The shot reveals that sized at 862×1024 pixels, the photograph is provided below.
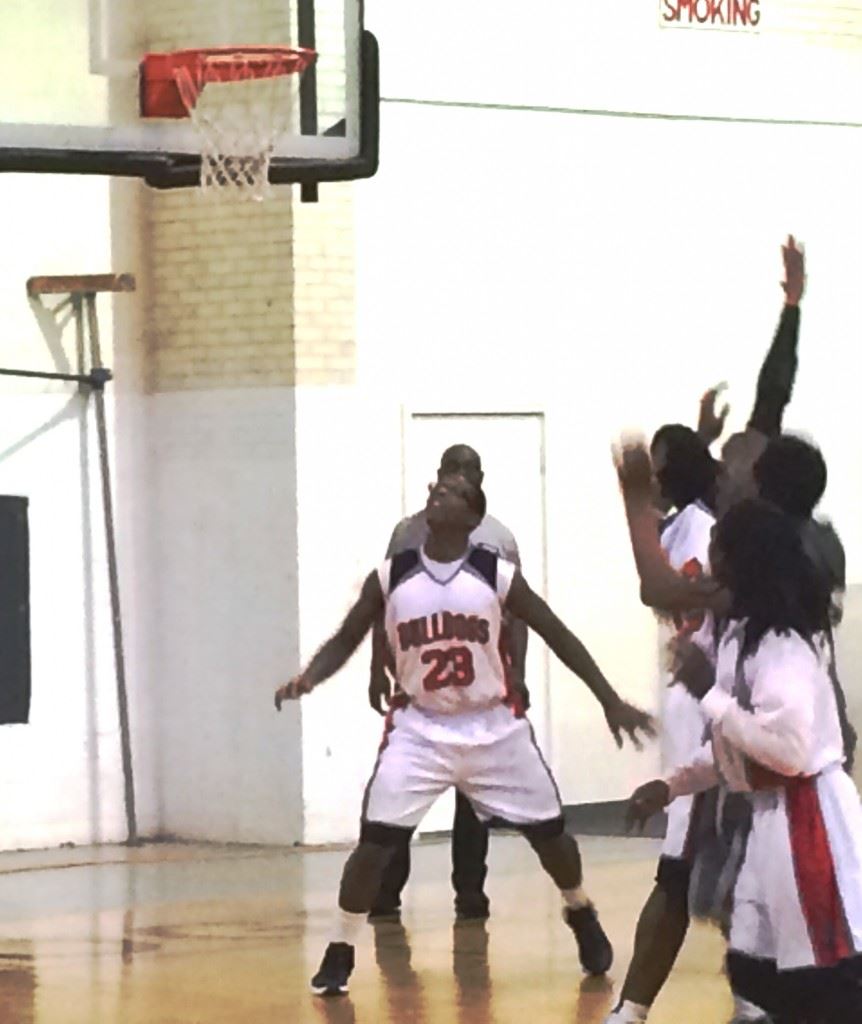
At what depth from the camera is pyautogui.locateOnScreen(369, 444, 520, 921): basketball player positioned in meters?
12.0

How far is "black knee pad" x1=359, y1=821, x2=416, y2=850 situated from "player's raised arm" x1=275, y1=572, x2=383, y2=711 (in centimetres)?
59

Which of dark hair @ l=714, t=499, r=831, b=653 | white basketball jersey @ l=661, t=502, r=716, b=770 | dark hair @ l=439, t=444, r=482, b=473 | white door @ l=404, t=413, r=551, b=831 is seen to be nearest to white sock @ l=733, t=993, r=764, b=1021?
white basketball jersey @ l=661, t=502, r=716, b=770

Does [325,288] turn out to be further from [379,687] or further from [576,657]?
[576,657]

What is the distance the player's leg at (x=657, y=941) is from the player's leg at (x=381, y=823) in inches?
70.4

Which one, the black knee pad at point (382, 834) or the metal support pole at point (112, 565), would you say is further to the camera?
the metal support pole at point (112, 565)

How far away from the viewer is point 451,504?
11.0 m

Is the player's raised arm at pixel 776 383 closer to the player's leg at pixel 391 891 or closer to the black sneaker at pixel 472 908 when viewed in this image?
the black sneaker at pixel 472 908

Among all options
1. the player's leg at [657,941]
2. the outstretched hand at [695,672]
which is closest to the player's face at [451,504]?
the player's leg at [657,941]

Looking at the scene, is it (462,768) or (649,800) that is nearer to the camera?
(649,800)

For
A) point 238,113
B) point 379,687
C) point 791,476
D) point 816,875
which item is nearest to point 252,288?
point 379,687

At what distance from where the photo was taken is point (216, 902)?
14031mm

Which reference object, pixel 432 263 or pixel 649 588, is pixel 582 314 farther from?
pixel 649 588

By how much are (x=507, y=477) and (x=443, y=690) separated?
5.75 meters

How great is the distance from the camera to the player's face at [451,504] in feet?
36.2
